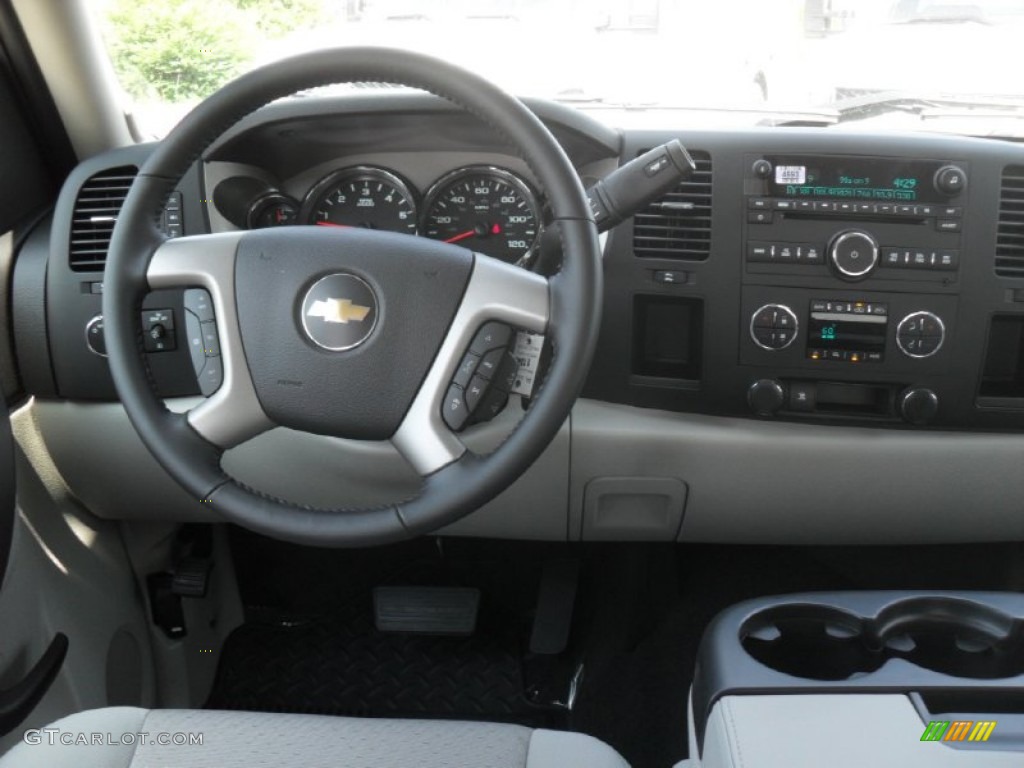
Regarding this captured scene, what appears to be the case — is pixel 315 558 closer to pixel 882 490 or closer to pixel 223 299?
pixel 223 299

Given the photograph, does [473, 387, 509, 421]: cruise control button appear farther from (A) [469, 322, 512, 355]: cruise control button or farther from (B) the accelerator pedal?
(B) the accelerator pedal

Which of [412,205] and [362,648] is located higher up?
[412,205]

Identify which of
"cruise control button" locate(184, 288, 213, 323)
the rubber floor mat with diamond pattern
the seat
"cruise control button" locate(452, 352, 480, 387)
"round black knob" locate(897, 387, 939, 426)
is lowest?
the rubber floor mat with diamond pattern

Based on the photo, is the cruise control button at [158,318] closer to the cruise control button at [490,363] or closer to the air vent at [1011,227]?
the cruise control button at [490,363]

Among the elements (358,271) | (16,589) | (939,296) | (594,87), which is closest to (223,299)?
(358,271)

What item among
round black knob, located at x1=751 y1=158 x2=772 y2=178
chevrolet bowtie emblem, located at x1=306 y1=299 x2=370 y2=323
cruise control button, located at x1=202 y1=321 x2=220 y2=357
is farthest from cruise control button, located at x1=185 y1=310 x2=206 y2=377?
round black knob, located at x1=751 y1=158 x2=772 y2=178

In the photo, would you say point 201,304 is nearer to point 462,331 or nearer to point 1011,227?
point 462,331

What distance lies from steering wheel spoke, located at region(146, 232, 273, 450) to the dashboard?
27 centimetres

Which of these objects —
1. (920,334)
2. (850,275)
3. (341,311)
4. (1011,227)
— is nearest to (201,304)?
(341,311)

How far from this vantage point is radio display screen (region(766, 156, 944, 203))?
1555mm

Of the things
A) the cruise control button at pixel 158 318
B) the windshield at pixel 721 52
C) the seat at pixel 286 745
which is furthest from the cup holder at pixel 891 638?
the cruise control button at pixel 158 318

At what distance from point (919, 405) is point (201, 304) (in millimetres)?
1132

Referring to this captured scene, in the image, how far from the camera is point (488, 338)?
122cm

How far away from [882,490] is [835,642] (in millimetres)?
614
